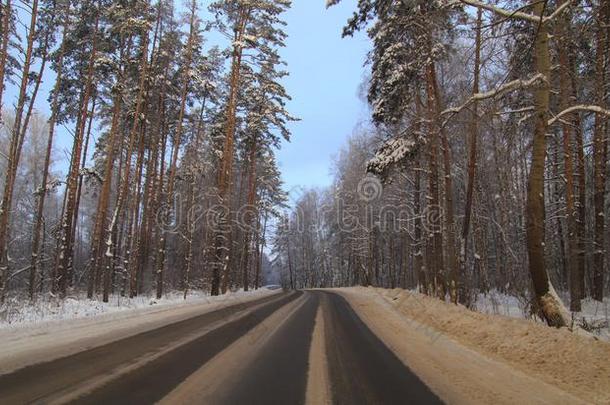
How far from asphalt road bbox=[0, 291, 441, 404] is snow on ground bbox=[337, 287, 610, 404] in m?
0.43

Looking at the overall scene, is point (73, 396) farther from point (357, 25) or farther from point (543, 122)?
point (357, 25)

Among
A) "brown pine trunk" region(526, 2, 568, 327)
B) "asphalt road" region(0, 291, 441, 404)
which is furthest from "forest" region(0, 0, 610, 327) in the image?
"asphalt road" region(0, 291, 441, 404)

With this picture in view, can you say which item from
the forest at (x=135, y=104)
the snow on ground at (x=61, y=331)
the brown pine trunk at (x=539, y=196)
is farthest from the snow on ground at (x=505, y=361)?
the forest at (x=135, y=104)

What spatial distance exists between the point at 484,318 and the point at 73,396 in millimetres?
8208

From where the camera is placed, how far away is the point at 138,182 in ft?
89.4

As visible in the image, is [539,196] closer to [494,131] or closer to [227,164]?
[494,131]

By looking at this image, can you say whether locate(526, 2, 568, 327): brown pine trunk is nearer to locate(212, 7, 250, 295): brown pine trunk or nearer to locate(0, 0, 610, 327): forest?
locate(0, 0, 610, 327): forest

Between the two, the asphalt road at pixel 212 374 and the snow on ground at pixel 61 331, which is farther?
the snow on ground at pixel 61 331

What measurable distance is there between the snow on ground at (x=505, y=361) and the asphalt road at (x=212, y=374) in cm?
43

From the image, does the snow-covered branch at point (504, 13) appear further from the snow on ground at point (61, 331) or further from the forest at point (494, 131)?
the snow on ground at point (61, 331)

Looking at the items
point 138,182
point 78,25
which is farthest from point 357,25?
point 138,182

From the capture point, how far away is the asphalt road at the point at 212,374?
510 centimetres

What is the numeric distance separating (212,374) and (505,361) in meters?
4.40

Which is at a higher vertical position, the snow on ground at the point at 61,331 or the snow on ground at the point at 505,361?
the snow on ground at the point at 505,361
